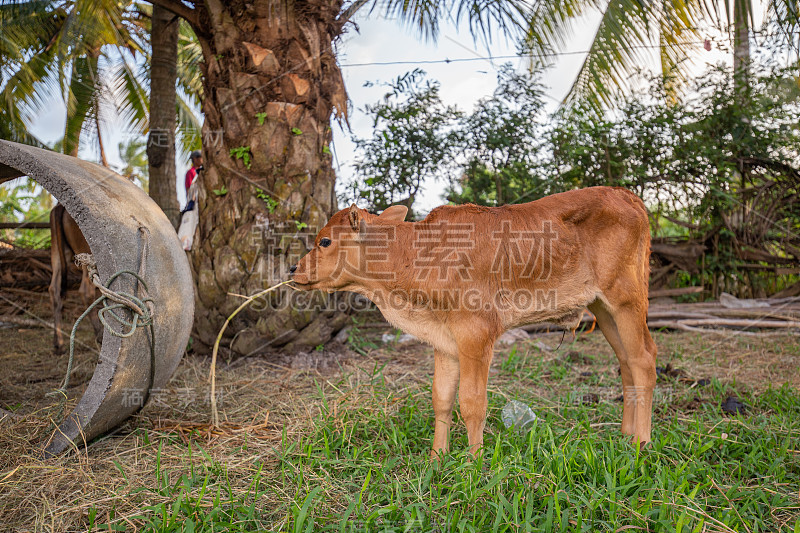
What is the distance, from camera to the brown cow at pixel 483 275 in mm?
3199

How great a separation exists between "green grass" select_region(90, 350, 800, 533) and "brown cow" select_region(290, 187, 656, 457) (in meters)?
0.32

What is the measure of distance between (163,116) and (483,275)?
656cm

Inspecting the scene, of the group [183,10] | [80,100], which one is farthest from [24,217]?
[183,10]

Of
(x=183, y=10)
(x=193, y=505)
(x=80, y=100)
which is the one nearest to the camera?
(x=193, y=505)

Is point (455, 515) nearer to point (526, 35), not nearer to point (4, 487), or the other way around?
point (4, 487)

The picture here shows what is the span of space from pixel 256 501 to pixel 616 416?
2.66 meters

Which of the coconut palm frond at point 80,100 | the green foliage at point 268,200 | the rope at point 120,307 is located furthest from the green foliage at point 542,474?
the coconut palm frond at point 80,100

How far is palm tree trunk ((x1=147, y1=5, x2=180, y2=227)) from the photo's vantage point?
784 centimetres

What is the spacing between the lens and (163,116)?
8.03m

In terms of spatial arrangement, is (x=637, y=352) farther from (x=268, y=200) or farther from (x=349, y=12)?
(x=349, y=12)

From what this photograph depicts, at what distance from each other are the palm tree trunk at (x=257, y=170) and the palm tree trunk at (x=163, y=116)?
2.48m

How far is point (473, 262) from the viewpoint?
129 inches

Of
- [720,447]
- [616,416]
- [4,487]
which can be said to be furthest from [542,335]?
[4,487]

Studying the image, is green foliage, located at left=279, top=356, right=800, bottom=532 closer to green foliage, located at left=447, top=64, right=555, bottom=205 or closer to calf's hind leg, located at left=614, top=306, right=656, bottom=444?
calf's hind leg, located at left=614, top=306, right=656, bottom=444
